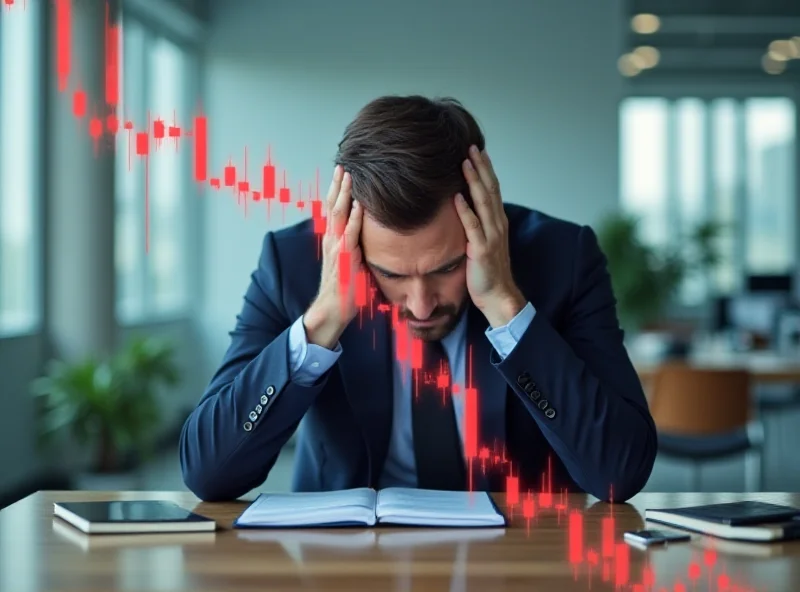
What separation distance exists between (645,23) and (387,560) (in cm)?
1126

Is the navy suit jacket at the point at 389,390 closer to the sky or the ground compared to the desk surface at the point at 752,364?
closer to the sky

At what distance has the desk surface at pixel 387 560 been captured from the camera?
1.43 metres

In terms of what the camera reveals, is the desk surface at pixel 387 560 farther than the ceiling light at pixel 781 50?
No

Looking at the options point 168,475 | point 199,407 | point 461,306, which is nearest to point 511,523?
point 461,306

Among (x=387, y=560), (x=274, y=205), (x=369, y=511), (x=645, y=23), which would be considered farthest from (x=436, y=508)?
(x=645, y=23)

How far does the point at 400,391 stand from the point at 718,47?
12.4 metres

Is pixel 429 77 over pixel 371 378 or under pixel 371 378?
over

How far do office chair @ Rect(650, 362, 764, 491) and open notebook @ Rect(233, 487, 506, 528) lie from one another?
3428 millimetres

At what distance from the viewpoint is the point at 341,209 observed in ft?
6.85

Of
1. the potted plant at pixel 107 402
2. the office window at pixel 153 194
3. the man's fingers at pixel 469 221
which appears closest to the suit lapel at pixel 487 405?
the man's fingers at pixel 469 221

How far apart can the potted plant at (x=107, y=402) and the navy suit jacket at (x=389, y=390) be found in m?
3.96

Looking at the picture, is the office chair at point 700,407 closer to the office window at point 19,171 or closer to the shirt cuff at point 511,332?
the shirt cuff at point 511,332

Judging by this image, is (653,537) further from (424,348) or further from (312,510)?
(424,348)

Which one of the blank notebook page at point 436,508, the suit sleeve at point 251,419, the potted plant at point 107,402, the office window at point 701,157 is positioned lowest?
the potted plant at point 107,402
